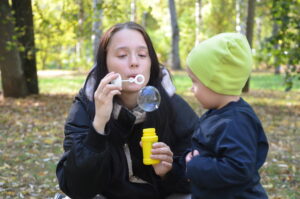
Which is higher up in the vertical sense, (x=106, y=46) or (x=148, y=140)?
(x=106, y=46)

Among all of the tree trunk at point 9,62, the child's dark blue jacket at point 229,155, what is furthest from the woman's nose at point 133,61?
the tree trunk at point 9,62

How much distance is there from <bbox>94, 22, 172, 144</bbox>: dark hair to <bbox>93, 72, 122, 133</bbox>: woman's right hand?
1.20 ft

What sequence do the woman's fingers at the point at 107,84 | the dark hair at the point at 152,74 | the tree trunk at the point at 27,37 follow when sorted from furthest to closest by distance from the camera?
1. the tree trunk at the point at 27,37
2. the dark hair at the point at 152,74
3. the woman's fingers at the point at 107,84

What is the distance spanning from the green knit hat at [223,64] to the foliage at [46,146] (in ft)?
9.00

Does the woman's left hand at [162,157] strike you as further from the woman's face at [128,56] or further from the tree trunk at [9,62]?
the tree trunk at [9,62]

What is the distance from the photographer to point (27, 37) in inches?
414

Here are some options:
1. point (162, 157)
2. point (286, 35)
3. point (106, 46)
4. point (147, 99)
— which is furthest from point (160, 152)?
point (286, 35)

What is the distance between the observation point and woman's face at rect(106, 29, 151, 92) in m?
2.53

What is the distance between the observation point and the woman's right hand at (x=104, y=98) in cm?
225

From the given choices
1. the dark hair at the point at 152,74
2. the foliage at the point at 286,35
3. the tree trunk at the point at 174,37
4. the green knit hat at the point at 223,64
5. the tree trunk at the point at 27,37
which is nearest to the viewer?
the green knit hat at the point at 223,64

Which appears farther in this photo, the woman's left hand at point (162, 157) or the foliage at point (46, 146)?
the foliage at point (46, 146)

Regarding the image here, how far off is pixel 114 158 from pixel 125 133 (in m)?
0.16

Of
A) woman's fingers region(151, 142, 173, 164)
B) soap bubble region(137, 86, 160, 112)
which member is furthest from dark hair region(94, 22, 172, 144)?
woman's fingers region(151, 142, 173, 164)

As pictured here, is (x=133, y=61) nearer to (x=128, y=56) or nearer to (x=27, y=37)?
(x=128, y=56)
